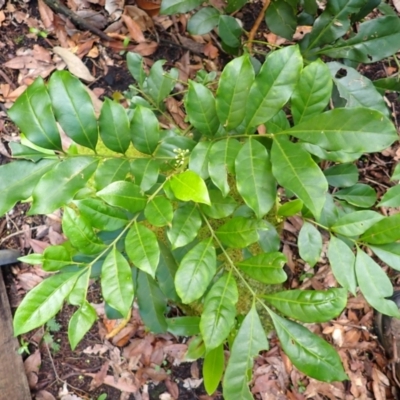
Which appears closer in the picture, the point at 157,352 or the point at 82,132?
the point at 82,132

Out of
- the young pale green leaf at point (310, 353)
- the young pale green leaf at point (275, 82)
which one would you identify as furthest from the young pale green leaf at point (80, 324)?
the young pale green leaf at point (275, 82)

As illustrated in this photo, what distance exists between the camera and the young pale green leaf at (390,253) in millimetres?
1146

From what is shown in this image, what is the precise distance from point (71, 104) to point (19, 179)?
0.22 m

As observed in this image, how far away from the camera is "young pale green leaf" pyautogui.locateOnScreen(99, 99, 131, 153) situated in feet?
3.41

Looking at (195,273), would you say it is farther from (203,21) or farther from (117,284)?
(203,21)

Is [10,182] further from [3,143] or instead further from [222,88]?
[3,143]

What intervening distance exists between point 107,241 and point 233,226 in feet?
1.33

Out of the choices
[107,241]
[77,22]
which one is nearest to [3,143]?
[77,22]

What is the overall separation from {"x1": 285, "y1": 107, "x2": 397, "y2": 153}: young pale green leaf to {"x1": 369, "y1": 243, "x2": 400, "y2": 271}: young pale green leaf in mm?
365

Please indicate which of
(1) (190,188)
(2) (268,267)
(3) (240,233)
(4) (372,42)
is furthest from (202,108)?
(4) (372,42)

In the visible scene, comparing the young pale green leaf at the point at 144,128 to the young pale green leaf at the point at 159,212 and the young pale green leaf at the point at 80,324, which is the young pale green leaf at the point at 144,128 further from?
the young pale green leaf at the point at 80,324

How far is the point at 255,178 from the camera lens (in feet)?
3.14

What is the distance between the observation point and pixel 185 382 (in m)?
2.04

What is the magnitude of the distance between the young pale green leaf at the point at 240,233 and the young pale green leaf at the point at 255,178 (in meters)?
0.13
